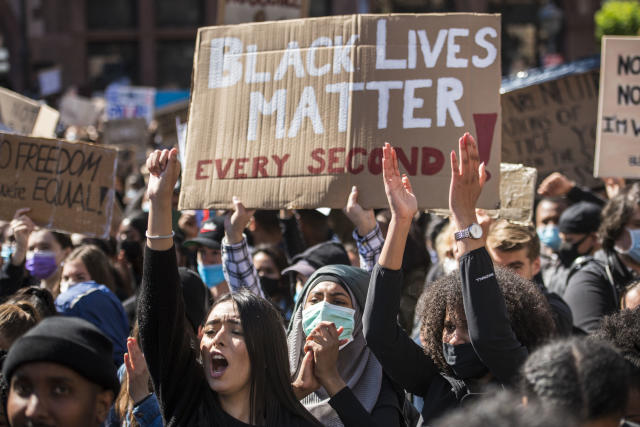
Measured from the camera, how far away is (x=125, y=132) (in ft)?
38.4

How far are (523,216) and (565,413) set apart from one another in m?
3.04

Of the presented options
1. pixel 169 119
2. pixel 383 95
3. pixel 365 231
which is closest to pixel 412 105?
pixel 383 95

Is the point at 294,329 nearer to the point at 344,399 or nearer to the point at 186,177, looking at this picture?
the point at 344,399

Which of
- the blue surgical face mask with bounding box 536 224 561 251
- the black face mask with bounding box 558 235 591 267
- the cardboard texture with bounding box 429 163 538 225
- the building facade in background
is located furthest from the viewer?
the building facade in background

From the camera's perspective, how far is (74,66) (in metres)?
27.9

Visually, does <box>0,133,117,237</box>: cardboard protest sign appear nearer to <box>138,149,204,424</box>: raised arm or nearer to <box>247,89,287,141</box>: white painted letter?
<box>247,89,287,141</box>: white painted letter

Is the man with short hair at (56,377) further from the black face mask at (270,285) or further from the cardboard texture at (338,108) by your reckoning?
the black face mask at (270,285)

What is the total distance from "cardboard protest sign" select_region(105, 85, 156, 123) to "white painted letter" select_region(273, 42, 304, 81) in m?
10.7

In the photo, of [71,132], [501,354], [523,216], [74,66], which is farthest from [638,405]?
[74,66]

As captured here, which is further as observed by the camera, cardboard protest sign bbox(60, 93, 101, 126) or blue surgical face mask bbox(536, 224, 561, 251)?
cardboard protest sign bbox(60, 93, 101, 126)

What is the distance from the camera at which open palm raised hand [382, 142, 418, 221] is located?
10.5 feet

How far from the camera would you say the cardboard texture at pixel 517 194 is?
5.08 metres

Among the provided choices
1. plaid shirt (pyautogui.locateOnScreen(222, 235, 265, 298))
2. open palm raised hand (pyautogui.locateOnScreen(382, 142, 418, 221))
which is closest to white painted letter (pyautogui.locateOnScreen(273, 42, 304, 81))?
plaid shirt (pyautogui.locateOnScreen(222, 235, 265, 298))

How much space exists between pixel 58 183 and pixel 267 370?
294 centimetres
